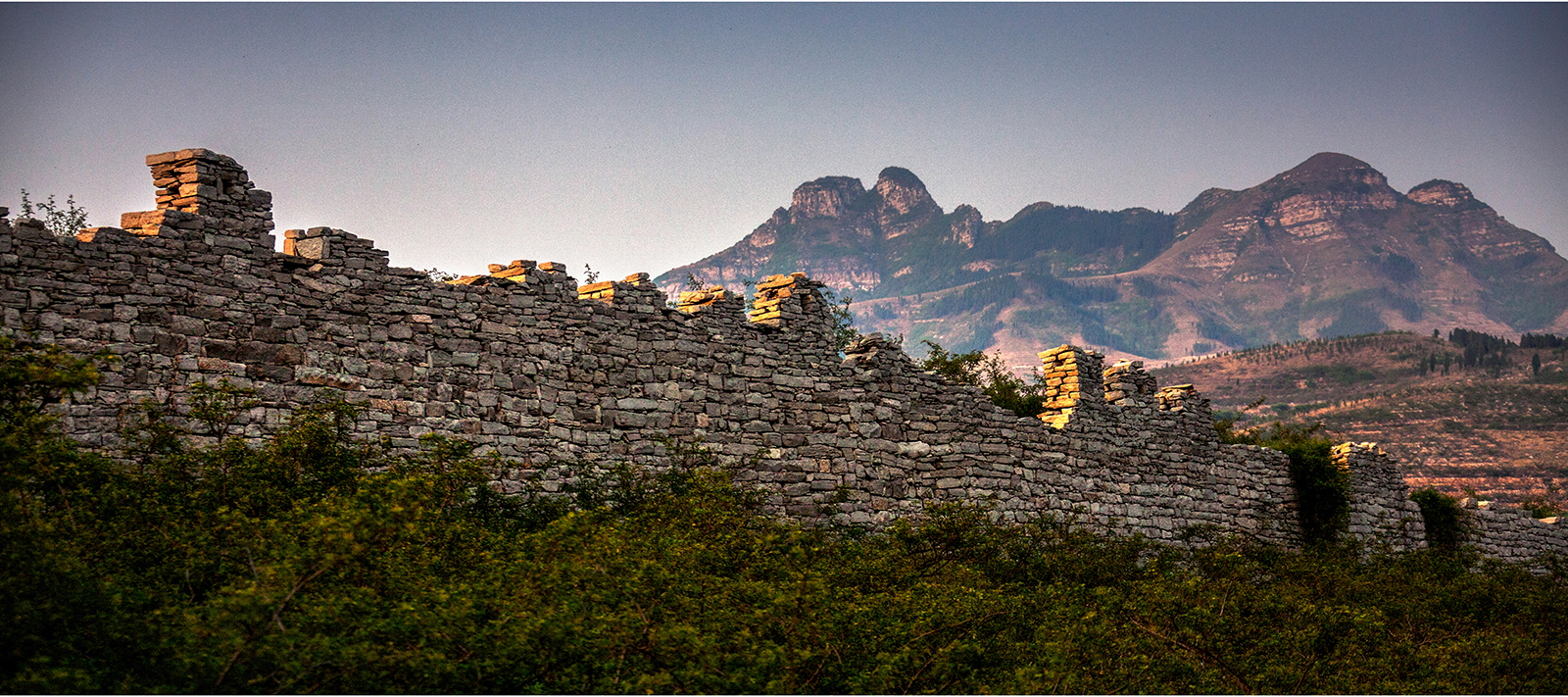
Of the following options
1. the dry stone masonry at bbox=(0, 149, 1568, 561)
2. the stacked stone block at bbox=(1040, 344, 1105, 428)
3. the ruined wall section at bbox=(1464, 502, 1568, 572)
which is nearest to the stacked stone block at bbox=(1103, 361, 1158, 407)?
the dry stone masonry at bbox=(0, 149, 1568, 561)

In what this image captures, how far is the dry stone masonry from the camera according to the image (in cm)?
1072

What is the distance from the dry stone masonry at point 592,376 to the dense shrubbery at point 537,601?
496 mm

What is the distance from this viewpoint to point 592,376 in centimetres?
1355

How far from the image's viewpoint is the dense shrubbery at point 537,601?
7.42m

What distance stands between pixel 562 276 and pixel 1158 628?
24.7 ft

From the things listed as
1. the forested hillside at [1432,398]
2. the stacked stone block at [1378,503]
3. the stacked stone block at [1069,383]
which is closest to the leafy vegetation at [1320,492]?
the stacked stone block at [1378,503]

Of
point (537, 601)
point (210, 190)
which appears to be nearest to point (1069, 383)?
point (537, 601)

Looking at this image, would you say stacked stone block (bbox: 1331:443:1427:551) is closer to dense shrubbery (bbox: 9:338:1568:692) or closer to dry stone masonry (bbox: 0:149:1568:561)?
dry stone masonry (bbox: 0:149:1568:561)

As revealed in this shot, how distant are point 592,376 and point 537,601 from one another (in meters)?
5.05

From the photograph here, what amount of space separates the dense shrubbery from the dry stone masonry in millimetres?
496

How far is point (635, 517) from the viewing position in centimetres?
1245

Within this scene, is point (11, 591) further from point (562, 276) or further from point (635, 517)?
point (562, 276)

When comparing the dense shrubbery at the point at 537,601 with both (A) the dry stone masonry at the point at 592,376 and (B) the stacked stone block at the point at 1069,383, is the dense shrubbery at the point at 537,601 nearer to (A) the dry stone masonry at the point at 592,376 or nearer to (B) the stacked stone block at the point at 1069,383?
(A) the dry stone masonry at the point at 592,376

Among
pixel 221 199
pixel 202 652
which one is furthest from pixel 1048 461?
pixel 202 652
